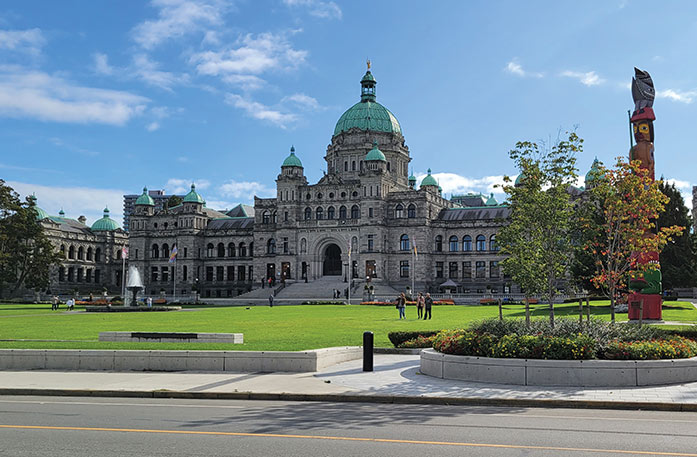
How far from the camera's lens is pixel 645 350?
1844cm

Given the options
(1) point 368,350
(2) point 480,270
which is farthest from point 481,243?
(1) point 368,350

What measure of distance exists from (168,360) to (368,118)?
292ft

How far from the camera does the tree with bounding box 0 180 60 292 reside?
85438 millimetres

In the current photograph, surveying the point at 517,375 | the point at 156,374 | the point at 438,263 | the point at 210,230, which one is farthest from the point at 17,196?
the point at 517,375

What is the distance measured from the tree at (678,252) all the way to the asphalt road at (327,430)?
51.6 metres

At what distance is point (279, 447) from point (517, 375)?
9.07 meters

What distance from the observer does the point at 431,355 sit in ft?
66.3

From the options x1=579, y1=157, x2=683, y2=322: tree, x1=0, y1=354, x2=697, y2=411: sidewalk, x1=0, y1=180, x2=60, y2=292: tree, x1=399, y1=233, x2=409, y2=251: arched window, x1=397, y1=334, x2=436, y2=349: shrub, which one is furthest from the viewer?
x1=399, y1=233, x2=409, y2=251: arched window

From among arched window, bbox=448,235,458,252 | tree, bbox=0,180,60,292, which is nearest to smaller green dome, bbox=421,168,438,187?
arched window, bbox=448,235,458,252

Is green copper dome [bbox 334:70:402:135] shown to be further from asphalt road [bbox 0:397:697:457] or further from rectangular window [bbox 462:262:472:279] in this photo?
asphalt road [bbox 0:397:697:457]

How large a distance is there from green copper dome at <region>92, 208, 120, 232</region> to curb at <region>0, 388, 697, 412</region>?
112 metres

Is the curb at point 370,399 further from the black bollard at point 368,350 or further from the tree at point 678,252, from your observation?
the tree at point 678,252

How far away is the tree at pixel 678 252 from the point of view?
6147 centimetres

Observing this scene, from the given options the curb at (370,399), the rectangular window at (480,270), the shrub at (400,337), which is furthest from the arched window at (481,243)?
the curb at (370,399)
